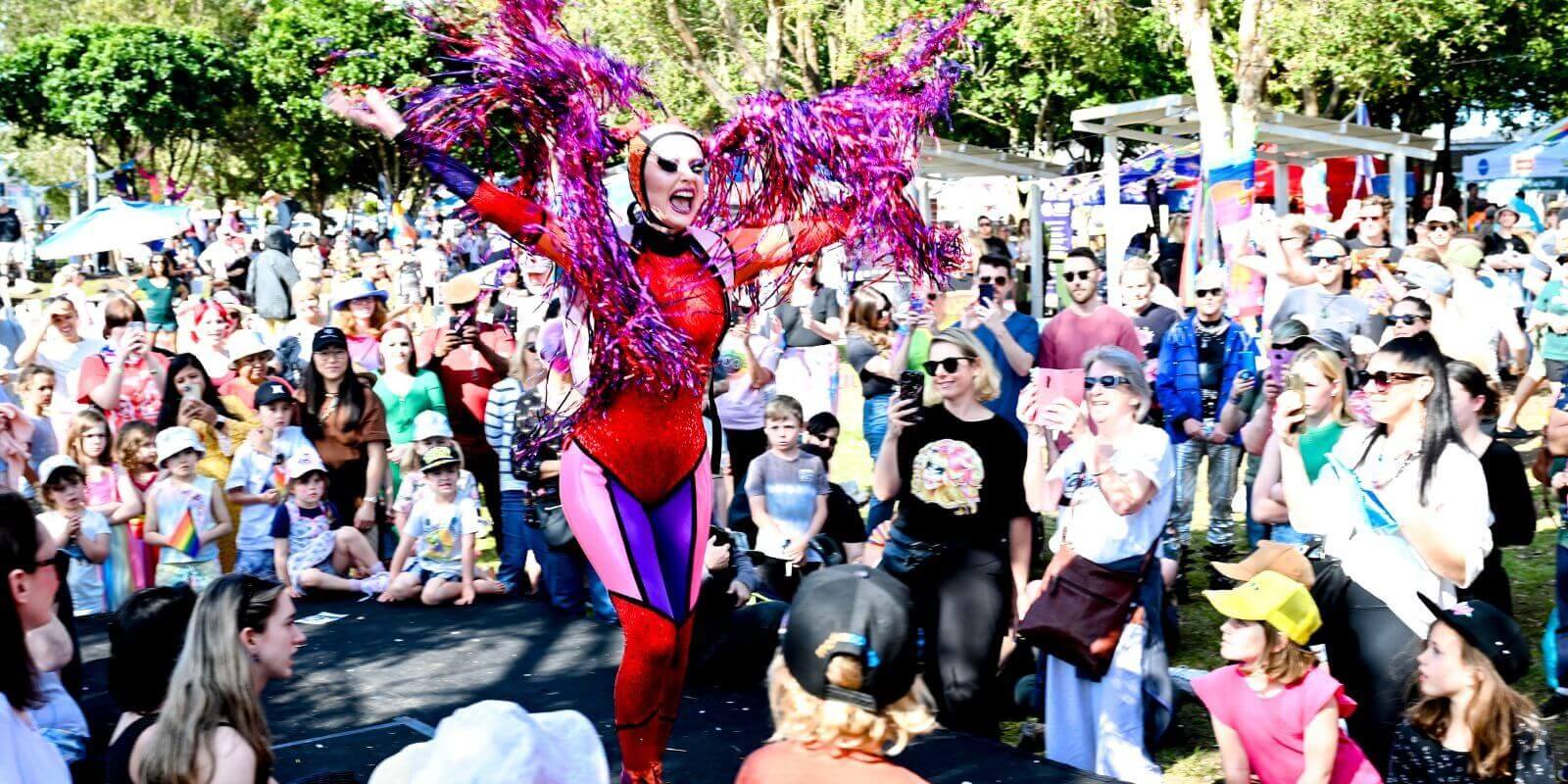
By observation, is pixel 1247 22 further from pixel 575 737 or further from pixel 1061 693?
pixel 575 737

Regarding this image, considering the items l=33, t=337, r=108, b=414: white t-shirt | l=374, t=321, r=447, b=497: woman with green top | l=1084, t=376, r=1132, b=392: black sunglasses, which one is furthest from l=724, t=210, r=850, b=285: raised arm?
l=33, t=337, r=108, b=414: white t-shirt

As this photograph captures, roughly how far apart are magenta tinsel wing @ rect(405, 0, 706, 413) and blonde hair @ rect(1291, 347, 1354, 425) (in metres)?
2.55

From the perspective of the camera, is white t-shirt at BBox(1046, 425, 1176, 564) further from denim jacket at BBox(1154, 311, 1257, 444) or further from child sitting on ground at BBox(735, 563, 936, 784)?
child sitting on ground at BBox(735, 563, 936, 784)

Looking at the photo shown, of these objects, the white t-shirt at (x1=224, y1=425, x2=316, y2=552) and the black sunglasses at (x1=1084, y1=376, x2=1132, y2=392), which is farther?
the white t-shirt at (x1=224, y1=425, x2=316, y2=552)

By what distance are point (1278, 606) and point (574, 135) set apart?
2155mm

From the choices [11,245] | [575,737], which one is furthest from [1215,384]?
[11,245]

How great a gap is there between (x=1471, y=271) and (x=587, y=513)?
21.1 feet

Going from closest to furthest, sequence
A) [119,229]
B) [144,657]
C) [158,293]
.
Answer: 1. [144,657]
2. [158,293]
3. [119,229]

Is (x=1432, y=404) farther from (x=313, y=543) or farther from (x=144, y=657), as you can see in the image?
(x=313, y=543)

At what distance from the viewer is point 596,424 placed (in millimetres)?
3805

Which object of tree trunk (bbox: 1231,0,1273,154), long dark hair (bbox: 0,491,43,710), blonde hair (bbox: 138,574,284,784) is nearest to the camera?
long dark hair (bbox: 0,491,43,710)

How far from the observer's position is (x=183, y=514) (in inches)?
266

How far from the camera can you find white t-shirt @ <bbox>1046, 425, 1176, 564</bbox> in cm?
463

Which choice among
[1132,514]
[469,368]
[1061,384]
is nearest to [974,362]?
[1132,514]
